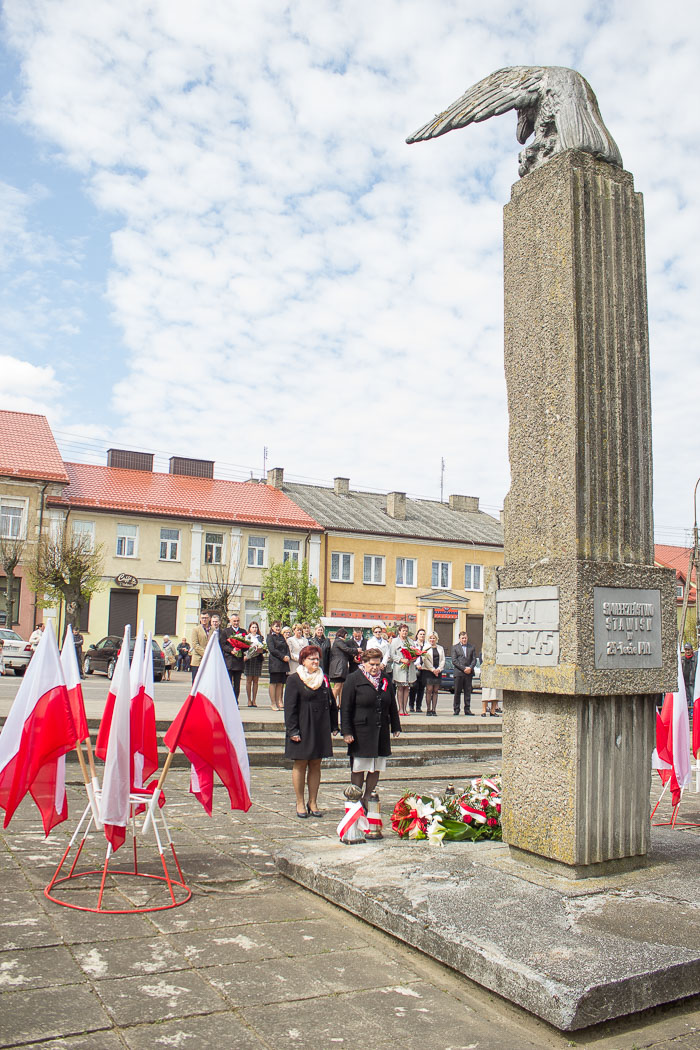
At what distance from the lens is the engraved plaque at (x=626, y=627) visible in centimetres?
521

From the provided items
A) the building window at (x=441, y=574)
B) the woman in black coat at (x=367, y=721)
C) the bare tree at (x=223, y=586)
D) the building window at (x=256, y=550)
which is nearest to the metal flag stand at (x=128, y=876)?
the woman in black coat at (x=367, y=721)

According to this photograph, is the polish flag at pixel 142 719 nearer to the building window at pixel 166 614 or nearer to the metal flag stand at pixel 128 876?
the metal flag stand at pixel 128 876

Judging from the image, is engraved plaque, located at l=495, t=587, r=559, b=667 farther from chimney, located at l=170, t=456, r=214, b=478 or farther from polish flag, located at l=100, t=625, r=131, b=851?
chimney, located at l=170, t=456, r=214, b=478

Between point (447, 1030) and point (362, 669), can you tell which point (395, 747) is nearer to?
point (362, 669)

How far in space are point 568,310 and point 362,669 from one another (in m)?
3.97

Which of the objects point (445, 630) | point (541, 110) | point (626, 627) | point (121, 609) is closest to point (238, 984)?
point (626, 627)

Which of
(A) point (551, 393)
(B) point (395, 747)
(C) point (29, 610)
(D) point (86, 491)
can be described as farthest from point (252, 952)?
(D) point (86, 491)

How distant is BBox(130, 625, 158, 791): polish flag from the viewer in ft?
19.1

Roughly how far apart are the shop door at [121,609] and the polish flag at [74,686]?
33023 mm

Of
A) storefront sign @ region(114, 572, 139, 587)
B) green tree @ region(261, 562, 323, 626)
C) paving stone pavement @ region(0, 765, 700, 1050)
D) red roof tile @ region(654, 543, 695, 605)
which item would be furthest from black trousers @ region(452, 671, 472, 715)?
red roof tile @ region(654, 543, 695, 605)

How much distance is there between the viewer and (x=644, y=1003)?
3.81m

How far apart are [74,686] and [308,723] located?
2.77 meters

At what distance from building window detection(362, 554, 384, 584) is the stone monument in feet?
128

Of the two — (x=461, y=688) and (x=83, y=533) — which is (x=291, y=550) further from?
(x=461, y=688)
